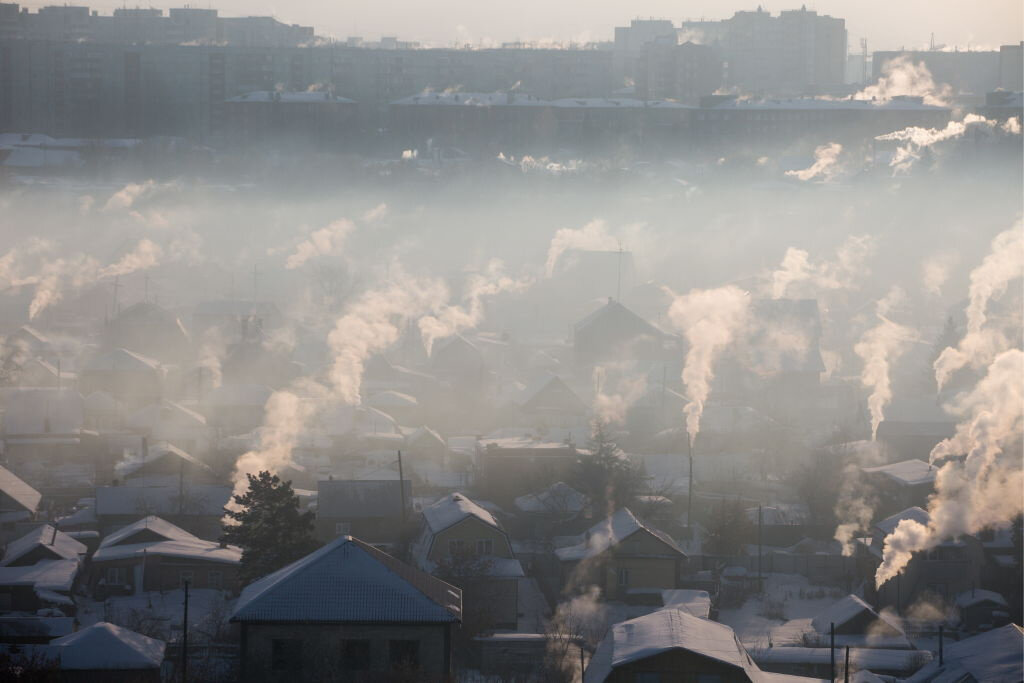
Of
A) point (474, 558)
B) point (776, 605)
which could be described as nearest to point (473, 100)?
point (776, 605)

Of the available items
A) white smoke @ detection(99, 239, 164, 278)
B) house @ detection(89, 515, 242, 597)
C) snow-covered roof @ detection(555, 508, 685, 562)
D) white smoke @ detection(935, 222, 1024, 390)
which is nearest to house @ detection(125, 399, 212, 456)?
house @ detection(89, 515, 242, 597)

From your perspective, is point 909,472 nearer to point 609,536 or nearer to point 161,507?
point 609,536

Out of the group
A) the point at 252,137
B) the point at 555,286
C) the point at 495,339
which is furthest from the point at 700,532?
the point at 252,137

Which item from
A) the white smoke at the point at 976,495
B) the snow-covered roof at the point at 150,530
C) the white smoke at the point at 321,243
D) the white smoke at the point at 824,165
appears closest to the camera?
the white smoke at the point at 976,495

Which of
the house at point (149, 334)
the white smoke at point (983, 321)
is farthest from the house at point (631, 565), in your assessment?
the house at point (149, 334)

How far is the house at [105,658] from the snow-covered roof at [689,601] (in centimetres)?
324

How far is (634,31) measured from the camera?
175 ft

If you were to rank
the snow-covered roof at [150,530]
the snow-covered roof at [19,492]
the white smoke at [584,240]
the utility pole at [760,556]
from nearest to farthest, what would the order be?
the snow-covered roof at [150,530], the utility pole at [760,556], the snow-covered roof at [19,492], the white smoke at [584,240]

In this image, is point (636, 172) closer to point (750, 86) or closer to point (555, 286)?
point (555, 286)

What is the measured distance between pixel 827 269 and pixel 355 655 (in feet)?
62.6

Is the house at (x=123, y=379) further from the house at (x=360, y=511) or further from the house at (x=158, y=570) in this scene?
the house at (x=158, y=570)

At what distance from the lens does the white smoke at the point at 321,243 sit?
27469mm

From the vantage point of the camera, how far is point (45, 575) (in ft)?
30.9

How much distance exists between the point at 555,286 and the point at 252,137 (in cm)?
1113
